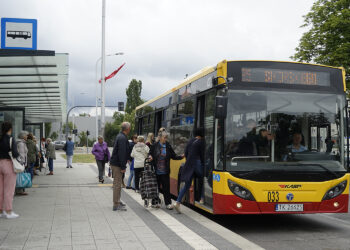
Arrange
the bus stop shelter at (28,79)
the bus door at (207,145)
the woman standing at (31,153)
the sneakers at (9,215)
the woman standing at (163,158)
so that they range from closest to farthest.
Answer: the bus door at (207,145) → the sneakers at (9,215) → the woman standing at (163,158) → the bus stop shelter at (28,79) → the woman standing at (31,153)

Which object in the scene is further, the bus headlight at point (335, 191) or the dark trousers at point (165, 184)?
the dark trousers at point (165, 184)

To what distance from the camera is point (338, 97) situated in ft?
28.7

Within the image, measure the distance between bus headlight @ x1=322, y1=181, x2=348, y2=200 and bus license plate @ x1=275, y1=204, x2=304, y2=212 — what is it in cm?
49

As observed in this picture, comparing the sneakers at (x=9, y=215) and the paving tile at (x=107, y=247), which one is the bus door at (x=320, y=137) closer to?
the paving tile at (x=107, y=247)

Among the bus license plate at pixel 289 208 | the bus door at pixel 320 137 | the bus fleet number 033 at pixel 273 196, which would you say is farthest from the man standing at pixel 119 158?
the bus door at pixel 320 137

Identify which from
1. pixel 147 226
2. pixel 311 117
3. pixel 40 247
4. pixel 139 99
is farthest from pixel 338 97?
pixel 139 99

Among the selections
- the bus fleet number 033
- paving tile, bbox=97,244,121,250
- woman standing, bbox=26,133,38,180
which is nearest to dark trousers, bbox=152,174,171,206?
the bus fleet number 033

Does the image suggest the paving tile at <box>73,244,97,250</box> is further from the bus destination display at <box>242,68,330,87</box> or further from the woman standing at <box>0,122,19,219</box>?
the bus destination display at <box>242,68,330,87</box>

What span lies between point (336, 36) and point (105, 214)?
2480 cm

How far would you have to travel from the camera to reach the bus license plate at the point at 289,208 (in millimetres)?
8211

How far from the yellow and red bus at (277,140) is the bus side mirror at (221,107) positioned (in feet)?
0.05

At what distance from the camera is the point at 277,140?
8281 mm

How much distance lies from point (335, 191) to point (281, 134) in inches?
55.1

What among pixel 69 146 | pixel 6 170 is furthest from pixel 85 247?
pixel 69 146
